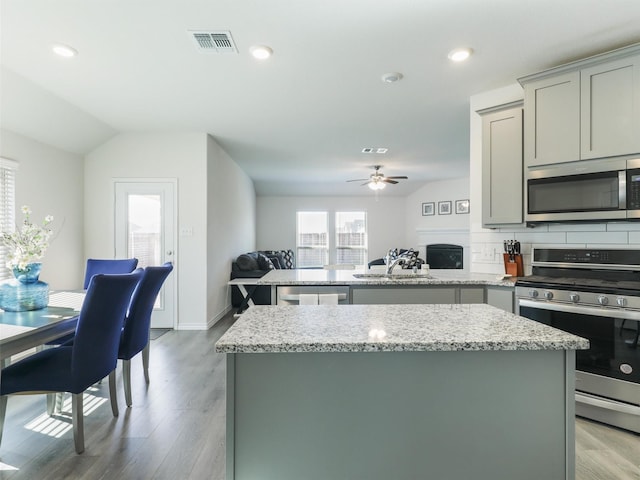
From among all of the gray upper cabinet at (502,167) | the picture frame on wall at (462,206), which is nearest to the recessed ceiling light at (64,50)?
the gray upper cabinet at (502,167)

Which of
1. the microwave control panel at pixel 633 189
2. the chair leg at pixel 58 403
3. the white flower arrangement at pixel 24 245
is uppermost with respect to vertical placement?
the microwave control panel at pixel 633 189

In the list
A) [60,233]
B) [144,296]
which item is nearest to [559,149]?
[144,296]

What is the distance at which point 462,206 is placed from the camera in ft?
26.6

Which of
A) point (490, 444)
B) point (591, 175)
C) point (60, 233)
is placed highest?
point (591, 175)

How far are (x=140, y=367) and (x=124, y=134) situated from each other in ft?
9.67

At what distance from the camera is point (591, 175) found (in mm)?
2496

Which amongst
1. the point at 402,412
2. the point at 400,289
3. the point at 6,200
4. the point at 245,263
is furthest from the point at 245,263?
the point at 402,412

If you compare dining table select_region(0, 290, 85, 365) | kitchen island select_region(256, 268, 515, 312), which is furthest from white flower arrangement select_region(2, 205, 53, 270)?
kitchen island select_region(256, 268, 515, 312)

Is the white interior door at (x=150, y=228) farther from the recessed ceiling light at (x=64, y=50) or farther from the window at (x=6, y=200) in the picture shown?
the recessed ceiling light at (x=64, y=50)

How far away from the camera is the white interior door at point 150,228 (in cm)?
459

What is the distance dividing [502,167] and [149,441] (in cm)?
324

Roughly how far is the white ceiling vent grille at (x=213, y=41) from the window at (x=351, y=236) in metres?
7.11

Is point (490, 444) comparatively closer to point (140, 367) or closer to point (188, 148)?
point (140, 367)

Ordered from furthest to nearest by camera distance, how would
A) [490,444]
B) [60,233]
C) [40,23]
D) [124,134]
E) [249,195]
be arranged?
[249,195] → [124,134] → [60,233] → [40,23] → [490,444]
